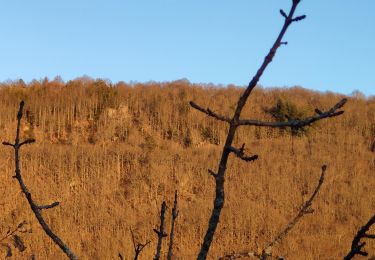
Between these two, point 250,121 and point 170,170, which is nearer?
point 250,121

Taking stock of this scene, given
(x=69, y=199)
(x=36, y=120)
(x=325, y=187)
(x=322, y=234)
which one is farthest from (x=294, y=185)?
(x=36, y=120)

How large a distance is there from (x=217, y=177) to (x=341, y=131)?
47.7 feet

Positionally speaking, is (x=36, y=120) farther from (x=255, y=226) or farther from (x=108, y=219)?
(x=255, y=226)

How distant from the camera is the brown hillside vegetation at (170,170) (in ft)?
36.6

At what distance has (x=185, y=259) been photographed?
1028cm

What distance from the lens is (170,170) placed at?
42.9 ft

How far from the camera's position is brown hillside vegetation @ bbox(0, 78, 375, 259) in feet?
36.6

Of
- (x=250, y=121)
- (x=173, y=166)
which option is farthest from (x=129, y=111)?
(x=250, y=121)

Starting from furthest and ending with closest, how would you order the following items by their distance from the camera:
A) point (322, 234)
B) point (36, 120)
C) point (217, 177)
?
1. point (36, 120)
2. point (322, 234)
3. point (217, 177)

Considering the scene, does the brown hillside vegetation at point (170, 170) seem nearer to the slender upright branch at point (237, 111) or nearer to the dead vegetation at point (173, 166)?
the dead vegetation at point (173, 166)

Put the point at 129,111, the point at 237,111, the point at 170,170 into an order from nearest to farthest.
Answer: the point at 237,111 < the point at 170,170 < the point at 129,111

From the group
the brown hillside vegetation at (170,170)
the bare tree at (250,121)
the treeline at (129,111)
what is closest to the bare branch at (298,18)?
the bare tree at (250,121)

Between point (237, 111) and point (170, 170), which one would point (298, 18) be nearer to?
point (237, 111)

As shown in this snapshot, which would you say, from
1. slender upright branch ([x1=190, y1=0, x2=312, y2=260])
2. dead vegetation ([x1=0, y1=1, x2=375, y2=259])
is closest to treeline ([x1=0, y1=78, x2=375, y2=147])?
dead vegetation ([x1=0, y1=1, x2=375, y2=259])
